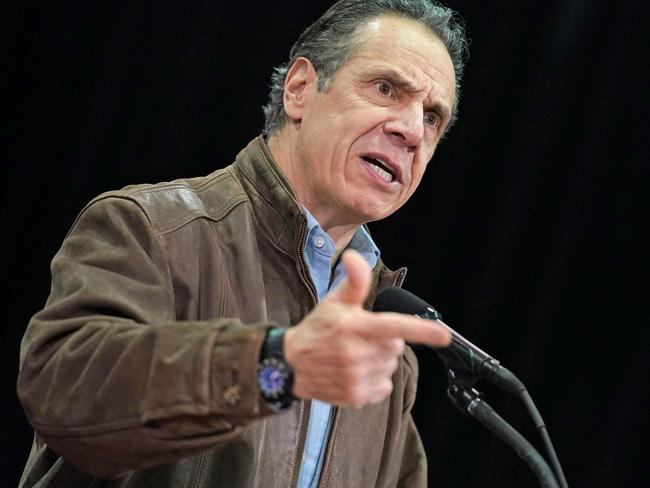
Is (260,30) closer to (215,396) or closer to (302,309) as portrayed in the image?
(302,309)

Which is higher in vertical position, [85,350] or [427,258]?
[85,350]

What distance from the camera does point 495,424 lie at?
5.02ft

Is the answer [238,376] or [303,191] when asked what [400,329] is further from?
[303,191]

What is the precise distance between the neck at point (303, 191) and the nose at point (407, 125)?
22 centimetres

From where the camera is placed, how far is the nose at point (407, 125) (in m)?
2.02

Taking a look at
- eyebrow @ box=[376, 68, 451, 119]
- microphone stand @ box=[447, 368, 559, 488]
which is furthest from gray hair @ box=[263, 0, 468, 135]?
microphone stand @ box=[447, 368, 559, 488]

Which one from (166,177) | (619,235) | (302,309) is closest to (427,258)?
(619,235)

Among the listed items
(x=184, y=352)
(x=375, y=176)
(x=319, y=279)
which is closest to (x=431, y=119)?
(x=375, y=176)

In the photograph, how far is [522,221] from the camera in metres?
3.03

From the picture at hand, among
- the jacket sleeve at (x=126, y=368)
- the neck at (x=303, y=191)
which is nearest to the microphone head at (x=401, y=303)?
the neck at (x=303, y=191)

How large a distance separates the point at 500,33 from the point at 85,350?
7.07 feet

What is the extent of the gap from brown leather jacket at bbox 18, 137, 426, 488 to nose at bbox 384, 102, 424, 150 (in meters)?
0.30

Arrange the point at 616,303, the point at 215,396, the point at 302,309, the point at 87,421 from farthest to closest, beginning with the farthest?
the point at 616,303 < the point at 302,309 < the point at 87,421 < the point at 215,396

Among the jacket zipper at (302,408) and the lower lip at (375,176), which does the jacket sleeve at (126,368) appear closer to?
the jacket zipper at (302,408)
